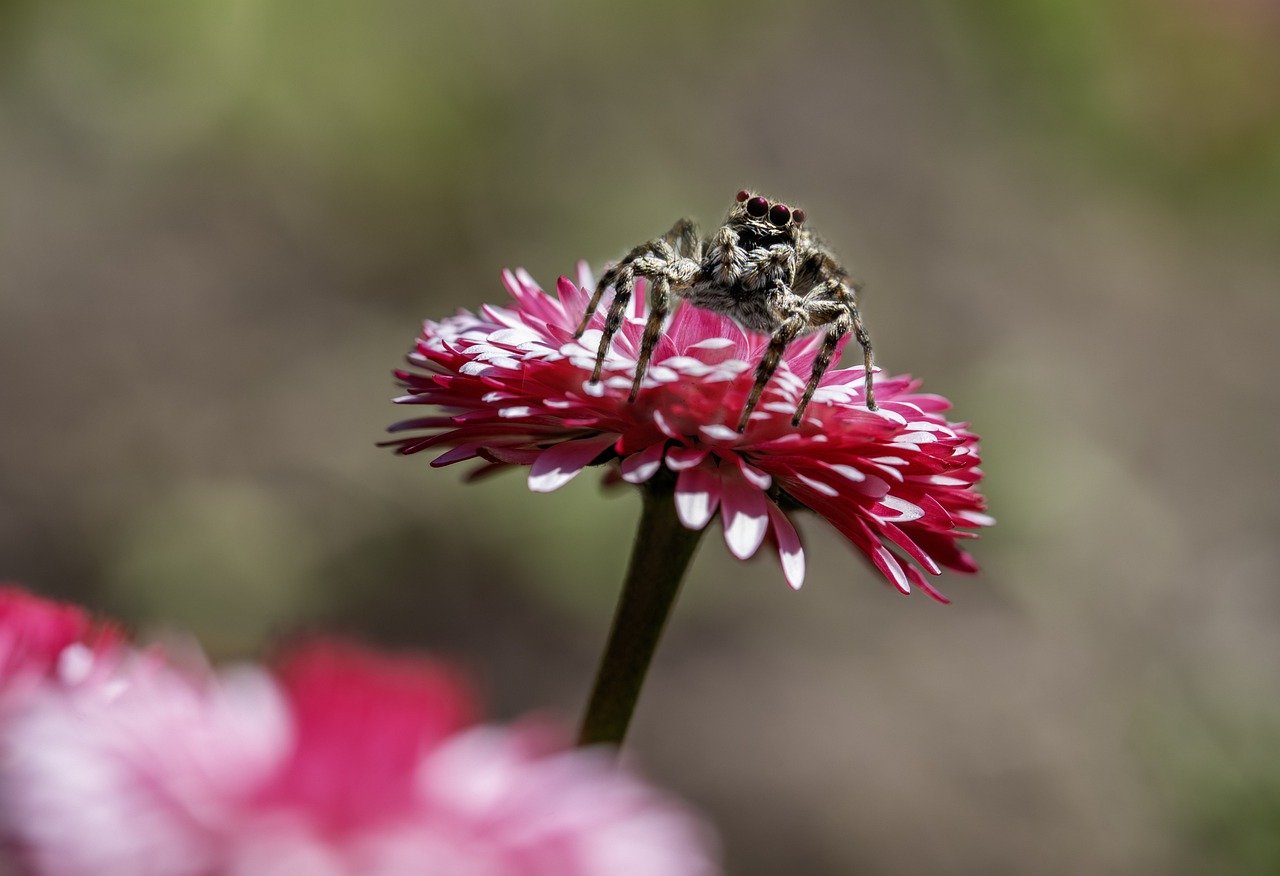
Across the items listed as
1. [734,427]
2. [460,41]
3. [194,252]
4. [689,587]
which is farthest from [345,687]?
[460,41]

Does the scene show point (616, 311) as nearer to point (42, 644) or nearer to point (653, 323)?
point (653, 323)

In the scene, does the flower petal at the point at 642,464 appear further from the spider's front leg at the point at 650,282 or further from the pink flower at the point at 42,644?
the pink flower at the point at 42,644

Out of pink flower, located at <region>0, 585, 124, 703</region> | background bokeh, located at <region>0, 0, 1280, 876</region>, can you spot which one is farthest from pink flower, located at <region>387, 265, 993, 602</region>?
background bokeh, located at <region>0, 0, 1280, 876</region>

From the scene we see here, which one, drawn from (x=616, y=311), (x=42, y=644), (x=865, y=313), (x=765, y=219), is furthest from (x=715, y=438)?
(x=865, y=313)

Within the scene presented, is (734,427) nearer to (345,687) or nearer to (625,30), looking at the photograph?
(345,687)

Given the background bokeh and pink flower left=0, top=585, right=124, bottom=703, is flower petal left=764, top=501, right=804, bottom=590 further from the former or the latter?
the background bokeh

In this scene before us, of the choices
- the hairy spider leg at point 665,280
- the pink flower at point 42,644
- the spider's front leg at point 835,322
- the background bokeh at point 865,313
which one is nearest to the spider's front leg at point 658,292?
the hairy spider leg at point 665,280
